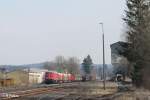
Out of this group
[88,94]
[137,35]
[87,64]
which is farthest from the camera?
[87,64]

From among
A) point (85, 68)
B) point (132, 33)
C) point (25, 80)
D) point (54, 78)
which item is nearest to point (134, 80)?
point (132, 33)

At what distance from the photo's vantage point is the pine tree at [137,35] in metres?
48.7

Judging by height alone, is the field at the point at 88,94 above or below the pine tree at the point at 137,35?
below

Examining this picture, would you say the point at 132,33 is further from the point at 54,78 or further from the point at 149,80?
the point at 54,78

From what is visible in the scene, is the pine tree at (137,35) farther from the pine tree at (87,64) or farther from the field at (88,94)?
the pine tree at (87,64)

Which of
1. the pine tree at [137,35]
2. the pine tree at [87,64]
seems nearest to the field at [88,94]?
the pine tree at [137,35]

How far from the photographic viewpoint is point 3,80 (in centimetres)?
10075

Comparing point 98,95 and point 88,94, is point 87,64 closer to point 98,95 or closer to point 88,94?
point 88,94

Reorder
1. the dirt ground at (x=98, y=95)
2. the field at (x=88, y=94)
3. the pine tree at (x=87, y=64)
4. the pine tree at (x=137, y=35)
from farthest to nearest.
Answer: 1. the pine tree at (x=87, y=64)
2. the pine tree at (x=137, y=35)
3. the field at (x=88, y=94)
4. the dirt ground at (x=98, y=95)


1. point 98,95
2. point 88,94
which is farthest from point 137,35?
point 98,95

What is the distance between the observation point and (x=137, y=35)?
51.0 metres

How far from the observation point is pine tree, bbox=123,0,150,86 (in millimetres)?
48656

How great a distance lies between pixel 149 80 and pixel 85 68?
478 feet

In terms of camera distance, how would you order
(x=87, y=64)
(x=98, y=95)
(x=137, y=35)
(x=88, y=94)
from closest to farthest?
(x=98, y=95), (x=88, y=94), (x=137, y=35), (x=87, y=64)
